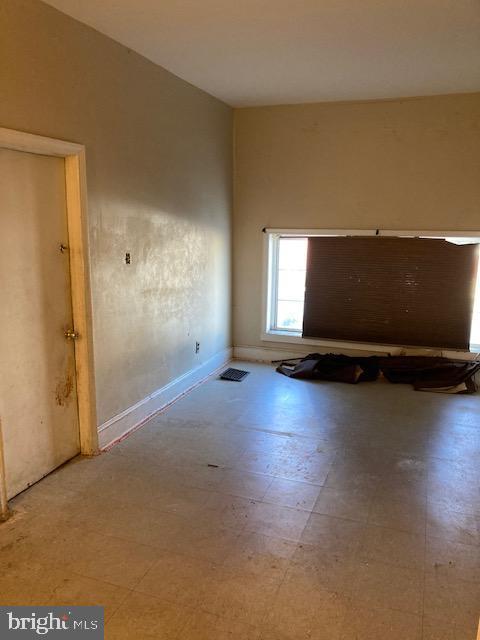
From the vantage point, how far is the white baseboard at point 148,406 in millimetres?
3295

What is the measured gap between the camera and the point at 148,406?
3.73 meters

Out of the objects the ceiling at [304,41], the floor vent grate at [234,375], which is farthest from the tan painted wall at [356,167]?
the floor vent grate at [234,375]

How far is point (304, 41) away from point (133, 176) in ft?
4.63

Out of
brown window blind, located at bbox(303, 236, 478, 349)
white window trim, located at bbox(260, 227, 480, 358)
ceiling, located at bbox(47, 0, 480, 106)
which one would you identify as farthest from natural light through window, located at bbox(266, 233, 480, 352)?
ceiling, located at bbox(47, 0, 480, 106)

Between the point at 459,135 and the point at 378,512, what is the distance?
3.45m

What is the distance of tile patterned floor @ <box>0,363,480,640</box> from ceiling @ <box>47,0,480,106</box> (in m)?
2.63

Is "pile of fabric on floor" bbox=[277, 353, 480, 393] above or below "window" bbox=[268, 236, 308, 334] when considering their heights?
below

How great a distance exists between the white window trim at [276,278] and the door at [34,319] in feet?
8.70

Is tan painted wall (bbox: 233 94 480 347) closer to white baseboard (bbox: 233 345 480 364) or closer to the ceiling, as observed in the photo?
the ceiling

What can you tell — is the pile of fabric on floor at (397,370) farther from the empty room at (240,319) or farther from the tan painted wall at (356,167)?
the tan painted wall at (356,167)

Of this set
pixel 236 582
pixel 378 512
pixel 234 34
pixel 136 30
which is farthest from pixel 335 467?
pixel 136 30

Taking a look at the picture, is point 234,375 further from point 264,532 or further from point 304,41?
point 304,41

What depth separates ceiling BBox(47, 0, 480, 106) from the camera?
8.35 ft

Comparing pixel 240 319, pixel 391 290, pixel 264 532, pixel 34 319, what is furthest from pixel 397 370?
pixel 34 319
